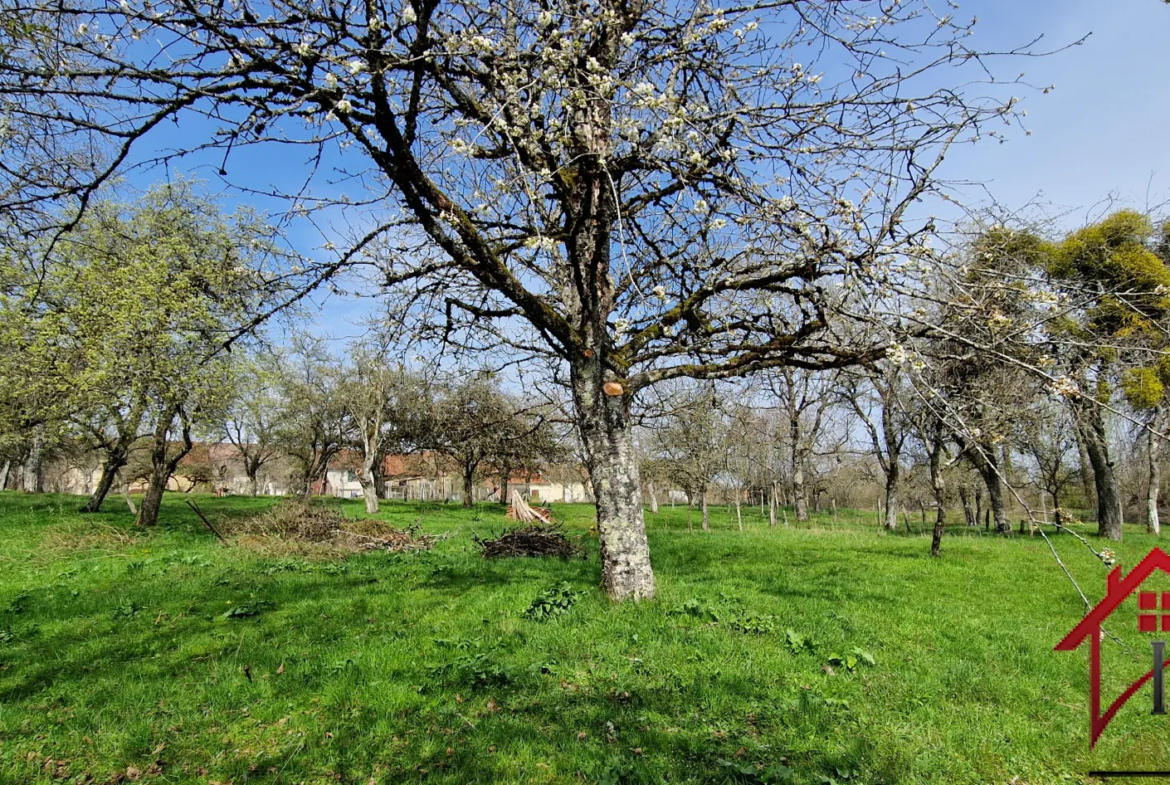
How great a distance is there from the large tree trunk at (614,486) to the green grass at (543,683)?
0.38m

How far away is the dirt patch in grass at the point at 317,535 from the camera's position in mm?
10836

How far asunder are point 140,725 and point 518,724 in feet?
8.52

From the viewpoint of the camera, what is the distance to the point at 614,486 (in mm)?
6223

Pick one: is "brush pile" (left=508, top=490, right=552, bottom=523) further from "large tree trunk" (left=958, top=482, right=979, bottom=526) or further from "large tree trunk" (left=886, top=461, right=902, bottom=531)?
"large tree trunk" (left=958, top=482, right=979, bottom=526)

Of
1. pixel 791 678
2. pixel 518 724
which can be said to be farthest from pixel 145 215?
pixel 791 678

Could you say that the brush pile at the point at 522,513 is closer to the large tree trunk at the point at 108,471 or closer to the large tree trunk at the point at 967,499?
the large tree trunk at the point at 108,471

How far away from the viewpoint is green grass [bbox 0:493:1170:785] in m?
3.41

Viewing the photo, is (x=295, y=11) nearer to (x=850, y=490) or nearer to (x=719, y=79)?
(x=719, y=79)

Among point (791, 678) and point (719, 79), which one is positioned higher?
point (719, 79)

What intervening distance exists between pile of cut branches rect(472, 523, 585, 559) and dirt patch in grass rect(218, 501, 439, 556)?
180 cm

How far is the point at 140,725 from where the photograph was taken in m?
3.80

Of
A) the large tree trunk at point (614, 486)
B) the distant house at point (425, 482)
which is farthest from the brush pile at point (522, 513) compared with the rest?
the large tree trunk at point (614, 486)

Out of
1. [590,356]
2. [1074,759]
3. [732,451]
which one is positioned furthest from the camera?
[732,451]

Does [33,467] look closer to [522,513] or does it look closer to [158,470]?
[158,470]
